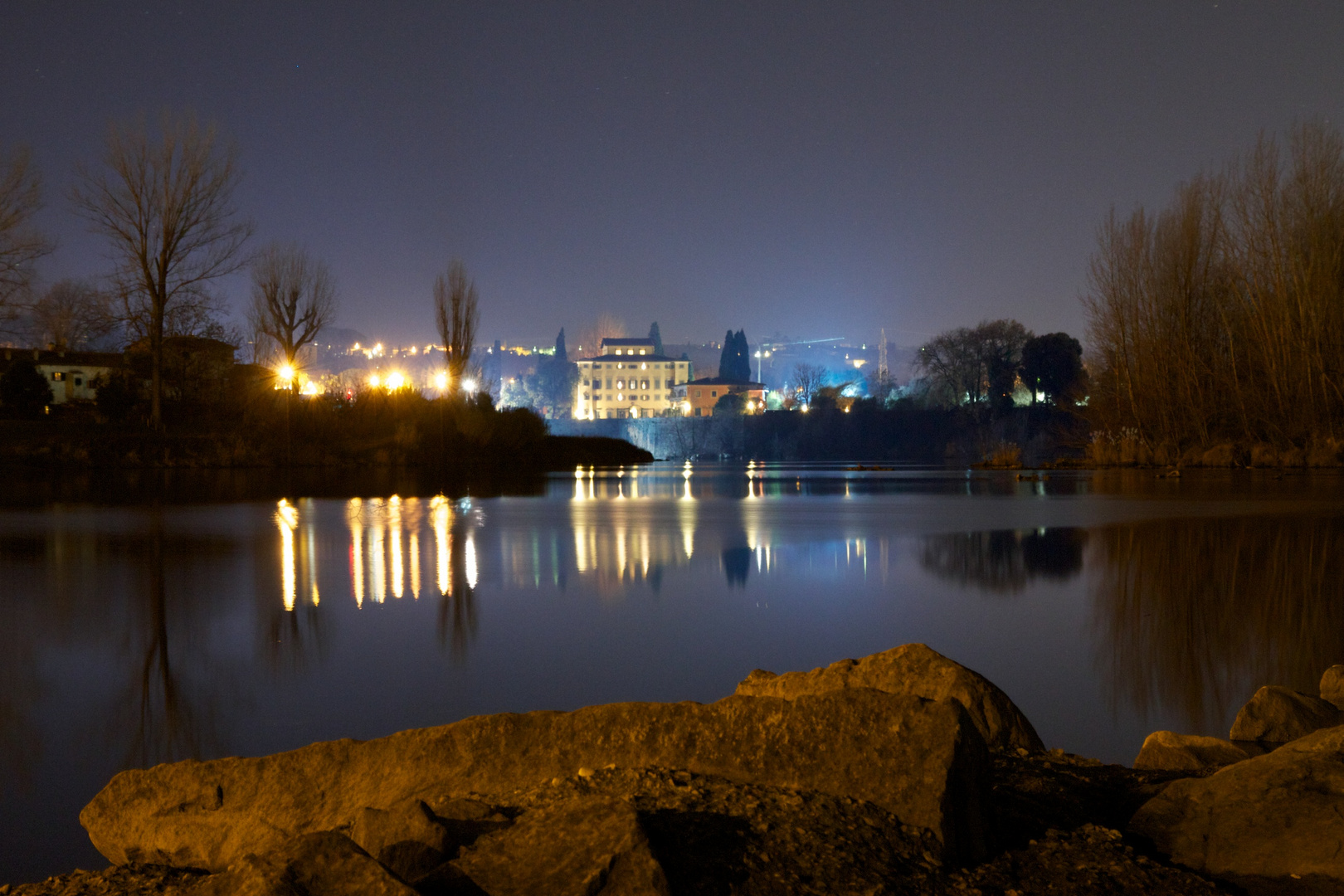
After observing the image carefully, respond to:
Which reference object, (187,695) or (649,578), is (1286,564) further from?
(187,695)

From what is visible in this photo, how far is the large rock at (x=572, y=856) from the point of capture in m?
2.21

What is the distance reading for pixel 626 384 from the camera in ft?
542

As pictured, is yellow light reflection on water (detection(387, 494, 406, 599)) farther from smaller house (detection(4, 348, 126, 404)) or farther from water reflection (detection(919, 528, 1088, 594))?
smaller house (detection(4, 348, 126, 404))

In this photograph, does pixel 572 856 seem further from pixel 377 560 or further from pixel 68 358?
pixel 68 358

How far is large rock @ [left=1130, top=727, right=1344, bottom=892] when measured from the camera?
9.20 ft

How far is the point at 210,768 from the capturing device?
11.3 feet

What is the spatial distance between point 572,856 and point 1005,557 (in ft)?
35.8

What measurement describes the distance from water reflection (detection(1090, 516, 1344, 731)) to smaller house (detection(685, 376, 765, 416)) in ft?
418

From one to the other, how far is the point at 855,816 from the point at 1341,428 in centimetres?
4213

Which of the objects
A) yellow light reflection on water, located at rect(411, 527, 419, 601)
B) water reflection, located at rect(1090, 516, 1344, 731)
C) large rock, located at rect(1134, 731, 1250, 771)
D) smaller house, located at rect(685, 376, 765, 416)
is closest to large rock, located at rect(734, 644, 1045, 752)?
large rock, located at rect(1134, 731, 1250, 771)

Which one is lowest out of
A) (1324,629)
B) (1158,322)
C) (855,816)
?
(1324,629)

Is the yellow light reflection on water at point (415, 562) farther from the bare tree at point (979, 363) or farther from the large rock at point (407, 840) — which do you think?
the bare tree at point (979, 363)

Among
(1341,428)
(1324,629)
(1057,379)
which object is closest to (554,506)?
(1324,629)

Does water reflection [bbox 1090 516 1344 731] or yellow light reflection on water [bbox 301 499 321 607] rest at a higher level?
yellow light reflection on water [bbox 301 499 321 607]
